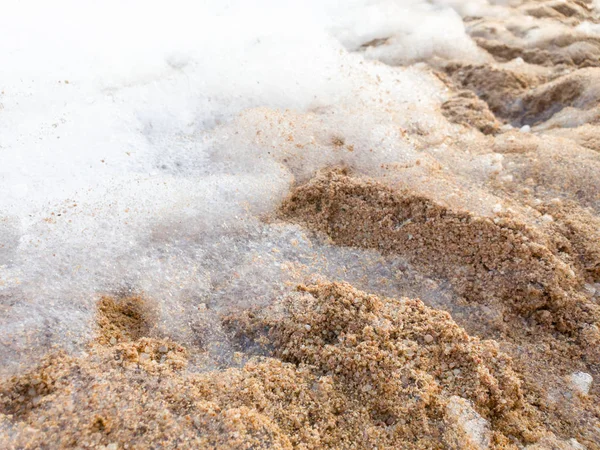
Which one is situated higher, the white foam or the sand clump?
the white foam

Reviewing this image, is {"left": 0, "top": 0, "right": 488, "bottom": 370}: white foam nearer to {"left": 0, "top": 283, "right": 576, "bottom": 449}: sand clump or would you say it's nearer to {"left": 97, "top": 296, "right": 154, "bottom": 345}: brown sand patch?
{"left": 97, "top": 296, "right": 154, "bottom": 345}: brown sand patch

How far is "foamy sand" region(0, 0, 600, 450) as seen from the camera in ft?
4.77

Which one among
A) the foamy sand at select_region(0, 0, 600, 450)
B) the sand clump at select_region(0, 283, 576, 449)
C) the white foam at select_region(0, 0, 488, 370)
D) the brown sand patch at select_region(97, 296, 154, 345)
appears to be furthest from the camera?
the white foam at select_region(0, 0, 488, 370)

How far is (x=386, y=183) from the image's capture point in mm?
2277

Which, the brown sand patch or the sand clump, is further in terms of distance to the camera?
the brown sand patch

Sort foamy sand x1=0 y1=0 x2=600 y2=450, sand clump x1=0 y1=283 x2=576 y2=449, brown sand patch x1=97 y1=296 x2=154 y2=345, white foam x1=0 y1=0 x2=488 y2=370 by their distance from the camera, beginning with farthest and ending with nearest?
white foam x1=0 y1=0 x2=488 y2=370
brown sand patch x1=97 y1=296 x2=154 y2=345
foamy sand x1=0 y1=0 x2=600 y2=450
sand clump x1=0 y1=283 x2=576 y2=449

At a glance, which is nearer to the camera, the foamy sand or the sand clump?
the sand clump

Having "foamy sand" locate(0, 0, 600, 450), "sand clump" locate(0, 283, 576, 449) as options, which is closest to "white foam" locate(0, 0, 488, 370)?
"foamy sand" locate(0, 0, 600, 450)

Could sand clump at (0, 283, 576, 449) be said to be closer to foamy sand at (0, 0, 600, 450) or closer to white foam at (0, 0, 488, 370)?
foamy sand at (0, 0, 600, 450)

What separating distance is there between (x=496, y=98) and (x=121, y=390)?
2.98 meters

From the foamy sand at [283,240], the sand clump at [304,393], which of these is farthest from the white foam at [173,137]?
the sand clump at [304,393]

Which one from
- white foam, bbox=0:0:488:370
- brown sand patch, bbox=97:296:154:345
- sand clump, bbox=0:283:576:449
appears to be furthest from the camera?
white foam, bbox=0:0:488:370

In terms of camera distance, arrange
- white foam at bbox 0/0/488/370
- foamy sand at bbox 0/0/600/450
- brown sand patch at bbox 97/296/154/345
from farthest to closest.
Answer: white foam at bbox 0/0/488/370
brown sand patch at bbox 97/296/154/345
foamy sand at bbox 0/0/600/450

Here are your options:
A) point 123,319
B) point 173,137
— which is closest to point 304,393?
point 123,319
